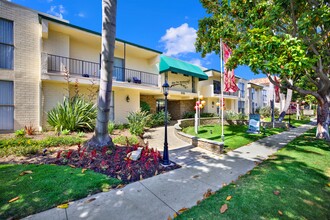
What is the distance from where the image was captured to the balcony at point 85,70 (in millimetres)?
10414

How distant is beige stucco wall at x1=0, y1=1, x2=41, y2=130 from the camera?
352 inches

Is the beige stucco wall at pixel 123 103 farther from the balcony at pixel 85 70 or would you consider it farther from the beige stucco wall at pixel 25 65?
the beige stucco wall at pixel 25 65

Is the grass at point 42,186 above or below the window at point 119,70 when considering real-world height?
below

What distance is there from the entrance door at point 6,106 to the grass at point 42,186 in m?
5.56

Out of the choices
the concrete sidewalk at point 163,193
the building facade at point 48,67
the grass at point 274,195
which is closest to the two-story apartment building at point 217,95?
the building facade at point 48,67

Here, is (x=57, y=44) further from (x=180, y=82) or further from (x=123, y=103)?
(x=180, y=82)

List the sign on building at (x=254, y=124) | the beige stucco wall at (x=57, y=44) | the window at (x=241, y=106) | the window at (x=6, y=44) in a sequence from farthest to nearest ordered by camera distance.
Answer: the window at (x=241, y=106) < the sign on building at (x=254, y=124) < the beige stucco wall at (x=57, y=44) < the window at (x=6, y=44)

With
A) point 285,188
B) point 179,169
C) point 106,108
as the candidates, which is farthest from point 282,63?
point 106,108

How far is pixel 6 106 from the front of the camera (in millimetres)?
8781

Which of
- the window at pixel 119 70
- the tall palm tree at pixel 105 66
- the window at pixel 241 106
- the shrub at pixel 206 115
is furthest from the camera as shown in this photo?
the window at pixel 241 106

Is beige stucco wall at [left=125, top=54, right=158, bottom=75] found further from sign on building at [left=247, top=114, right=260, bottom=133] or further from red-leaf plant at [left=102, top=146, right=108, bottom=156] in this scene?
red-leaf plant at [left=102, top=146, right=108, bottom=156]

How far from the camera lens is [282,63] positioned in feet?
19.6

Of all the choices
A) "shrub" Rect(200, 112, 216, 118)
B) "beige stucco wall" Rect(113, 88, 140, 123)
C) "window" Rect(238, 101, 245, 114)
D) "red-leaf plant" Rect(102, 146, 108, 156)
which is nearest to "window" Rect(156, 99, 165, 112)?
"beige stucco wall" Rect(113, 88, 140, 123)

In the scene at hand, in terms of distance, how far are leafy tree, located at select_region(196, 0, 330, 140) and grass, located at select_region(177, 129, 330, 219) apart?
3582mm
